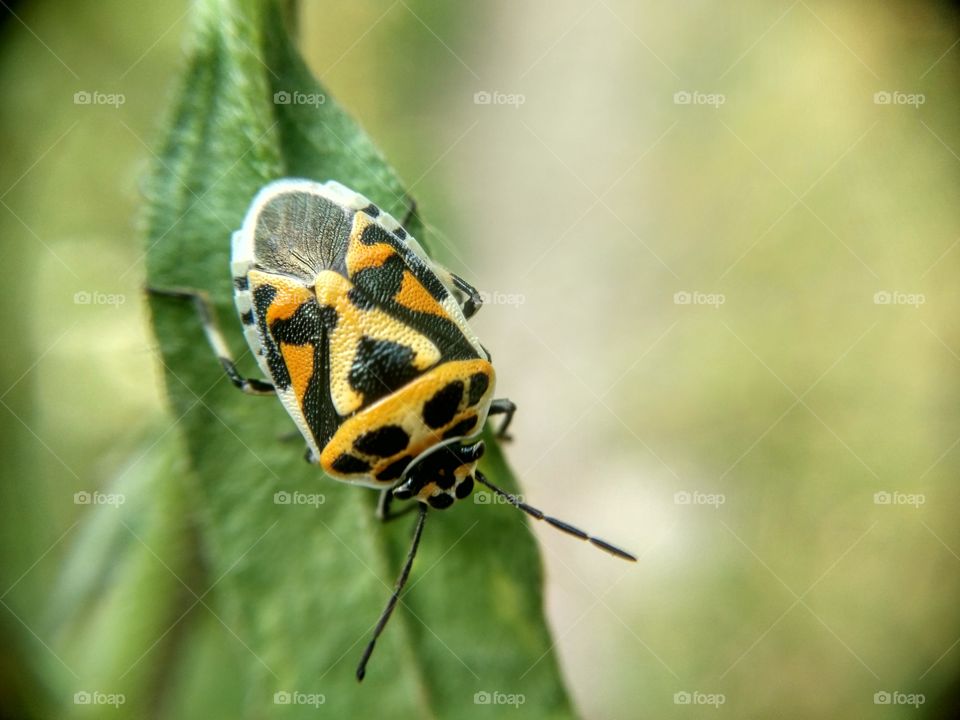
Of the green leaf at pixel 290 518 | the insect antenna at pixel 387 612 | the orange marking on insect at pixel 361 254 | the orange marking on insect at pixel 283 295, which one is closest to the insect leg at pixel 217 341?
the green leaf at pixel 290 518

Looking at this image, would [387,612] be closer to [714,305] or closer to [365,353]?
[365,353]

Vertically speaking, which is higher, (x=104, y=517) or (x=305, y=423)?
(x=305, y=423)

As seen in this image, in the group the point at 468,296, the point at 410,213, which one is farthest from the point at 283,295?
the point at 468,296

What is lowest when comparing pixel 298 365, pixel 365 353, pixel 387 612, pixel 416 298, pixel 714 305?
pixel 387 612

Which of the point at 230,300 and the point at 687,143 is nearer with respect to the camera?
the point at 230,300

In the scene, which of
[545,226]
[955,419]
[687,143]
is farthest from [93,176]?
[955,419]

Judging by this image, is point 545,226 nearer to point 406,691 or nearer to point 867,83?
point 867,83
